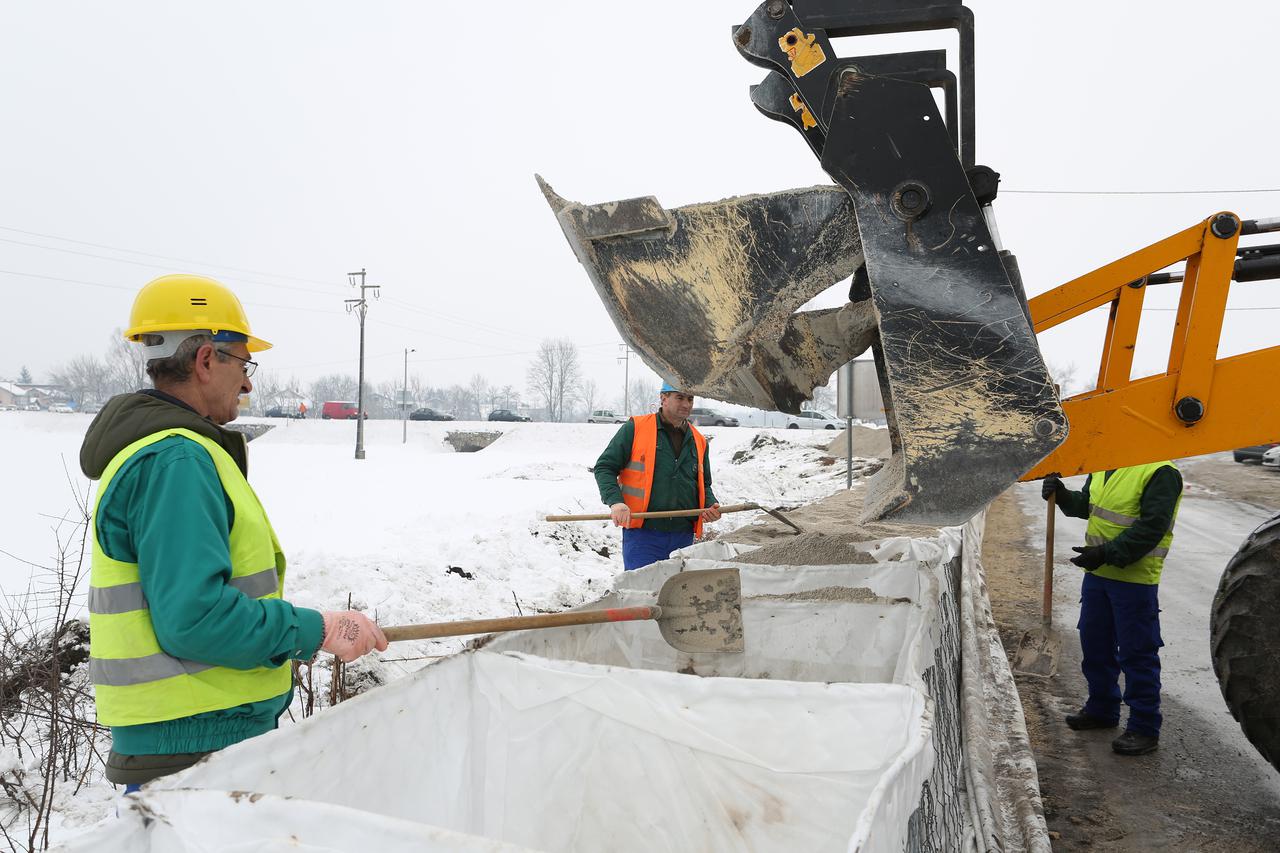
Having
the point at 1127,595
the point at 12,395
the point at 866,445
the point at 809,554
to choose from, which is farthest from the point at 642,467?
the point at 12,395

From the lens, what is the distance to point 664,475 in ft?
16.3

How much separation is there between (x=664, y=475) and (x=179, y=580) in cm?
344

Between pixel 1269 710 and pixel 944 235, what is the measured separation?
245 cm

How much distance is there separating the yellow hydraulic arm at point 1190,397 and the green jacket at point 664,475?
2429 mm

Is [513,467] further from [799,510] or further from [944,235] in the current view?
[944,235]

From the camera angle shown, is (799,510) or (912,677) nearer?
(912,677)

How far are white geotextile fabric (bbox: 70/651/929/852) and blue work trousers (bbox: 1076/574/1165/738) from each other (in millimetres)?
3160

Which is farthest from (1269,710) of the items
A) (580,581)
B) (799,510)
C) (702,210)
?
(799,510)

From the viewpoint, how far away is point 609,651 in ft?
10.7

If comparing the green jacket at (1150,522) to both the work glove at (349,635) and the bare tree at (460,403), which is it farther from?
the bare tree at (460,403)

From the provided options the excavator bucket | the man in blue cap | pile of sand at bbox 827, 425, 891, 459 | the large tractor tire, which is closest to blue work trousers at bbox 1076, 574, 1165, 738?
the large tractor tire

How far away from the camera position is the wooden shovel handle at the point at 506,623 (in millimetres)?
2221

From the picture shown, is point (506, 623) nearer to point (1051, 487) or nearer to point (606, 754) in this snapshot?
point (606, 754)

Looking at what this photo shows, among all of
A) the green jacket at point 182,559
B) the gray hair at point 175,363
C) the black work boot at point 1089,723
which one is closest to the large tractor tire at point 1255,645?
the black work boot at point 1089,723
